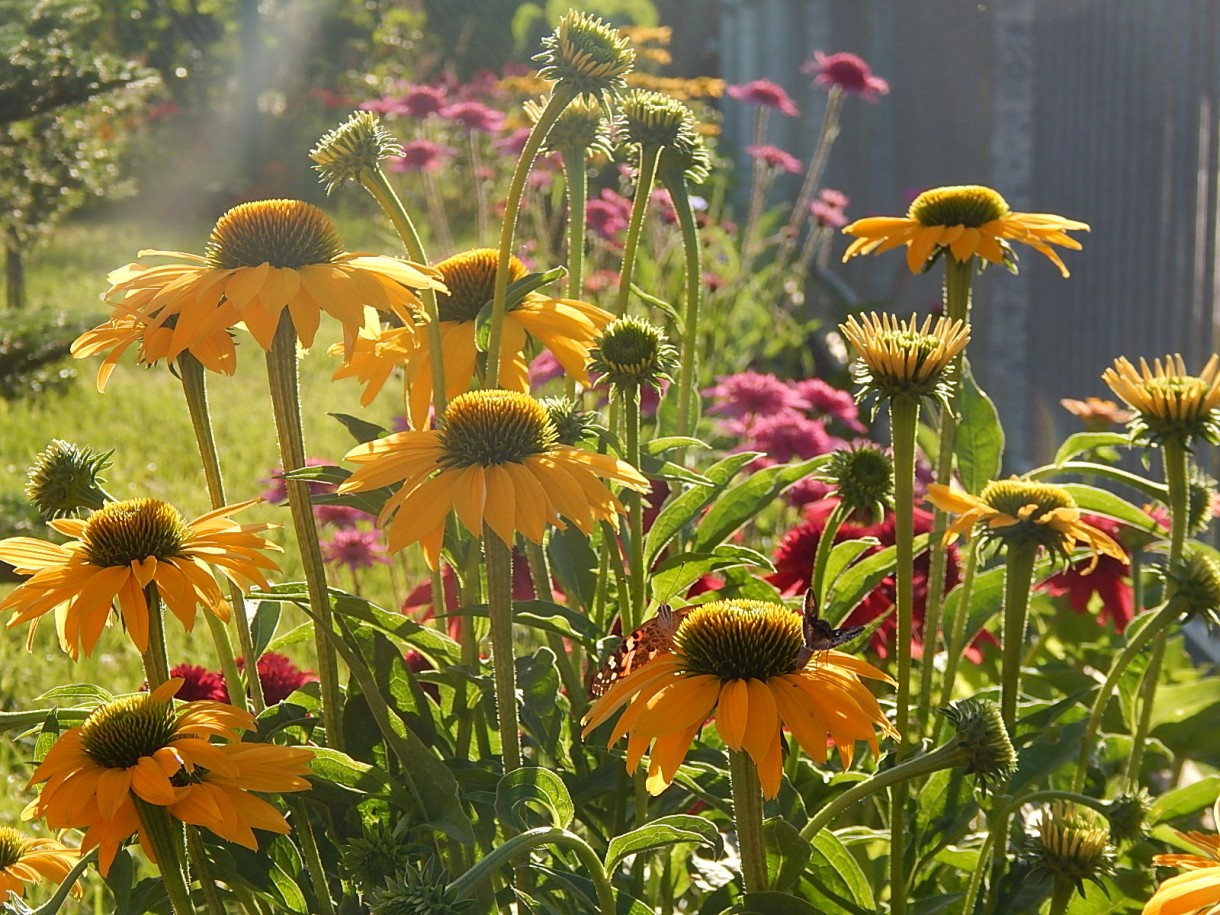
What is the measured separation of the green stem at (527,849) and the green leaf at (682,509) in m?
0.40

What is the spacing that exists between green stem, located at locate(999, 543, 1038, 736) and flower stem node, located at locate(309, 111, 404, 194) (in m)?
0.60

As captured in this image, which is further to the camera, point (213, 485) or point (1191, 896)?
point (213, 485)

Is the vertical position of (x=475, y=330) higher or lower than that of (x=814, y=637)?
higher

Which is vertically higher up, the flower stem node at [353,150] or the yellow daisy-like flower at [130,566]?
the flower stem node at [353,150]

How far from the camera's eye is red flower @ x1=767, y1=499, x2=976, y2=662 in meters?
1.47

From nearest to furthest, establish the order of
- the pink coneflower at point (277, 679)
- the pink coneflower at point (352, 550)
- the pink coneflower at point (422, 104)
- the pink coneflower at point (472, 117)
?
1. the pink coneflower at point (277, 679)
2. the pink coneflower at point (352, 550)
3. the pink coneflower at point (472, 117)
4. the pink coneflower at point (422, 104)

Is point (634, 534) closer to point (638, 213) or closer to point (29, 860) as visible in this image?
point (638, 213)

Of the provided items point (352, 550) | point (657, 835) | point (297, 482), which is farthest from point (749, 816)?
point (352, 550)

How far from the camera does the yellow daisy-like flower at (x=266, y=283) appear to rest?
0.89 metres

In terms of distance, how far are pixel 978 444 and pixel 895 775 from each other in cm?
57

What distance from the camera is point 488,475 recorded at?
2.89 feet

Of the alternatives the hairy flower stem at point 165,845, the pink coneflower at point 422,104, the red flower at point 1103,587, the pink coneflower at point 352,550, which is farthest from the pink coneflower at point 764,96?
the hairy flower stem at point 165,845

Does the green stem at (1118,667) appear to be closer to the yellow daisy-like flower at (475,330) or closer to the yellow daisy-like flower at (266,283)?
the yellow daisy-like flower at (475,330)

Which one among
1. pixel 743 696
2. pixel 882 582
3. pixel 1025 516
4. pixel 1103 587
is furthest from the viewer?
pixel 1103 587
